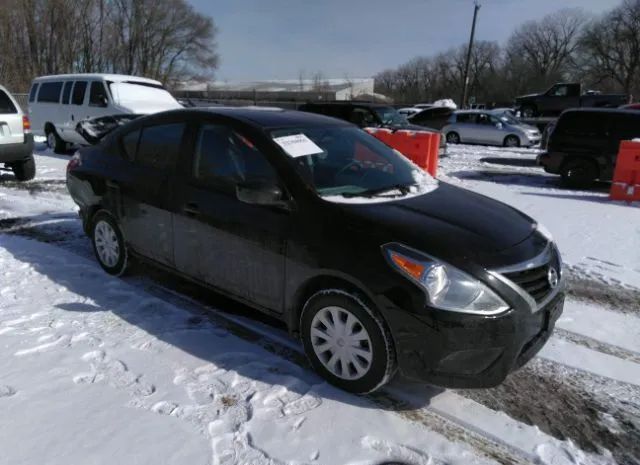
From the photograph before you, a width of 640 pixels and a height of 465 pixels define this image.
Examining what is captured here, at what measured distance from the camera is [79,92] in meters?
12.8

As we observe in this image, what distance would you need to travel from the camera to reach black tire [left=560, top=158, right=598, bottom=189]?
11.0m

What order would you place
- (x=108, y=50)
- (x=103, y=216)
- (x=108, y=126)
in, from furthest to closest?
(x=108, y=50), (x=108, y=126), (x=103, y=216)

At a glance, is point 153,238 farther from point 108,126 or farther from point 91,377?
point 108,126

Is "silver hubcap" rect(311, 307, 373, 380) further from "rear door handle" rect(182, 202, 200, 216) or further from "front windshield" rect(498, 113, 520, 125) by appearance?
"front windshield" rect(498, 113, 520, 125)

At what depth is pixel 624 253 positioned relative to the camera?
6316 millimetres

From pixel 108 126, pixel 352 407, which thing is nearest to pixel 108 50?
pixel 108 126

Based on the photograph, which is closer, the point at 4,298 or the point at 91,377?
the point at 91,377

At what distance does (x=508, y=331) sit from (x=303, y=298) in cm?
124

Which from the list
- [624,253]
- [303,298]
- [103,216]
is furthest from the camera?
[624,253]

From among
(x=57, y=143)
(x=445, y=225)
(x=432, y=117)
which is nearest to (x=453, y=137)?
(x=432, y=117)

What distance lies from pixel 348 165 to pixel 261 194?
0.81 meters

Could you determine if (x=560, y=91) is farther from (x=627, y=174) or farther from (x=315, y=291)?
(x=315, y=291)

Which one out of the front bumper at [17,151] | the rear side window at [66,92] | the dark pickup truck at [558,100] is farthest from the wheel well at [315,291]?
the dark pickup truck at [558,100]

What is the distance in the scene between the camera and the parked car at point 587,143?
1073 cm
